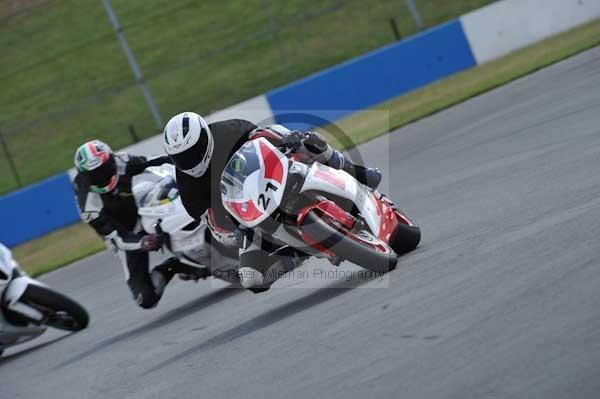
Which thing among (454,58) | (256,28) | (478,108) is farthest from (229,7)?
(478,108)

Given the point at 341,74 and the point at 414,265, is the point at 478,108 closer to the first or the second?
the point at 341,74

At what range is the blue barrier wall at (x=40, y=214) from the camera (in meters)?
18.3

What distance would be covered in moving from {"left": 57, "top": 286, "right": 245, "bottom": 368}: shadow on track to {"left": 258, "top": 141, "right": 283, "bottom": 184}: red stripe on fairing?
8.36 feet

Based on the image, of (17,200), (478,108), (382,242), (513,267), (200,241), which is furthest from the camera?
(17,200)

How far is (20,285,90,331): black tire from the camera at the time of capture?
9.84m

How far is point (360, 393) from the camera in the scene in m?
4.83

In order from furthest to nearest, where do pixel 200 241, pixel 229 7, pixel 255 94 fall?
pixel 229 7 → pixel 255 94 → pixel 200 241

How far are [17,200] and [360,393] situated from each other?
47.2 ft

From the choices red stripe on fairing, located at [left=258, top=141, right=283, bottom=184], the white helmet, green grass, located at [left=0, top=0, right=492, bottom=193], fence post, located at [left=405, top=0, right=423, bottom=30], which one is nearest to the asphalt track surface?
red stripe on fairing, located at [left=258, top=141, right=283, bottom=184]

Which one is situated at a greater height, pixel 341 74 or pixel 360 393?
pixel 360 393

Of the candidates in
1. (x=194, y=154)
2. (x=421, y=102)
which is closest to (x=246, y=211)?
(x=194, y=154)

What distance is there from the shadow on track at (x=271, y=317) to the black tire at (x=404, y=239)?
378 millimetres

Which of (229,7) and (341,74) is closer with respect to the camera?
(341,74)

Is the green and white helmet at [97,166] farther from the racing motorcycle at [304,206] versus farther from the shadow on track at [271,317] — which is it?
the racing motorcycle at [304,206]
